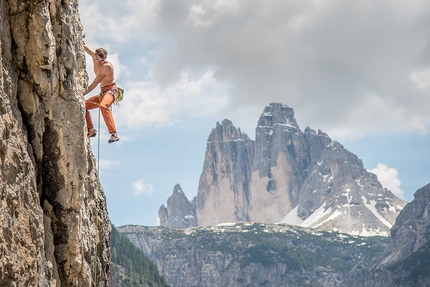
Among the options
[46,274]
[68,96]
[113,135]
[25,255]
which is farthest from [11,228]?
[113,135]

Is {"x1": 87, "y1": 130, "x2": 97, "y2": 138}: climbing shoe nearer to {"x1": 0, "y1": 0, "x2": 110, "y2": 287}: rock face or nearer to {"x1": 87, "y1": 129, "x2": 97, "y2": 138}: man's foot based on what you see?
{"x1": 87, "y1": 129, "x2": 97, "y2": 138}: man's foot

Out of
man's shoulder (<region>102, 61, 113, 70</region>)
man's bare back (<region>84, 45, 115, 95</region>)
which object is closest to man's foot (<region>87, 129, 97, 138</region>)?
man's bare back (<region>84, 45, 115, 95</region>)

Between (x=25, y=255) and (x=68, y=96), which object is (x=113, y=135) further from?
(x=25, y=255)

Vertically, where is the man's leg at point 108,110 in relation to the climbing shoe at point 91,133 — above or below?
above

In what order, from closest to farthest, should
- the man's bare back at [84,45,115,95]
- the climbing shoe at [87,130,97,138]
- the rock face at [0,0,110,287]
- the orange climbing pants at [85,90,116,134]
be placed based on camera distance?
the rock face at [0,0,110,287] → the climbing shoe at [87,130,97,138] → the orange climbing pants at [85,90,116,134] → the man's bare back at [84,45,115,95]

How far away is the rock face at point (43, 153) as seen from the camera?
38.6ft

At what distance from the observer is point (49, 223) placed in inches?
544

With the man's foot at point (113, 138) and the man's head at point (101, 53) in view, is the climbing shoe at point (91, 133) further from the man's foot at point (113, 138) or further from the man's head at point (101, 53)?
the man's head at point (101, 53)

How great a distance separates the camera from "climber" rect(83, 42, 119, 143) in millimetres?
17656

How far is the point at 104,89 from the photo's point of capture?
1809 centimetres

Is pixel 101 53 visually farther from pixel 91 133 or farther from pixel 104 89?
pixel 91 133

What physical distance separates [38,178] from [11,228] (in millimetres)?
2405

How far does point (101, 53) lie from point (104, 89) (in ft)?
3.02

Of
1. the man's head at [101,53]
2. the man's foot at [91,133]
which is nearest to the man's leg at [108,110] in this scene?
the man's foot at [91,133]
